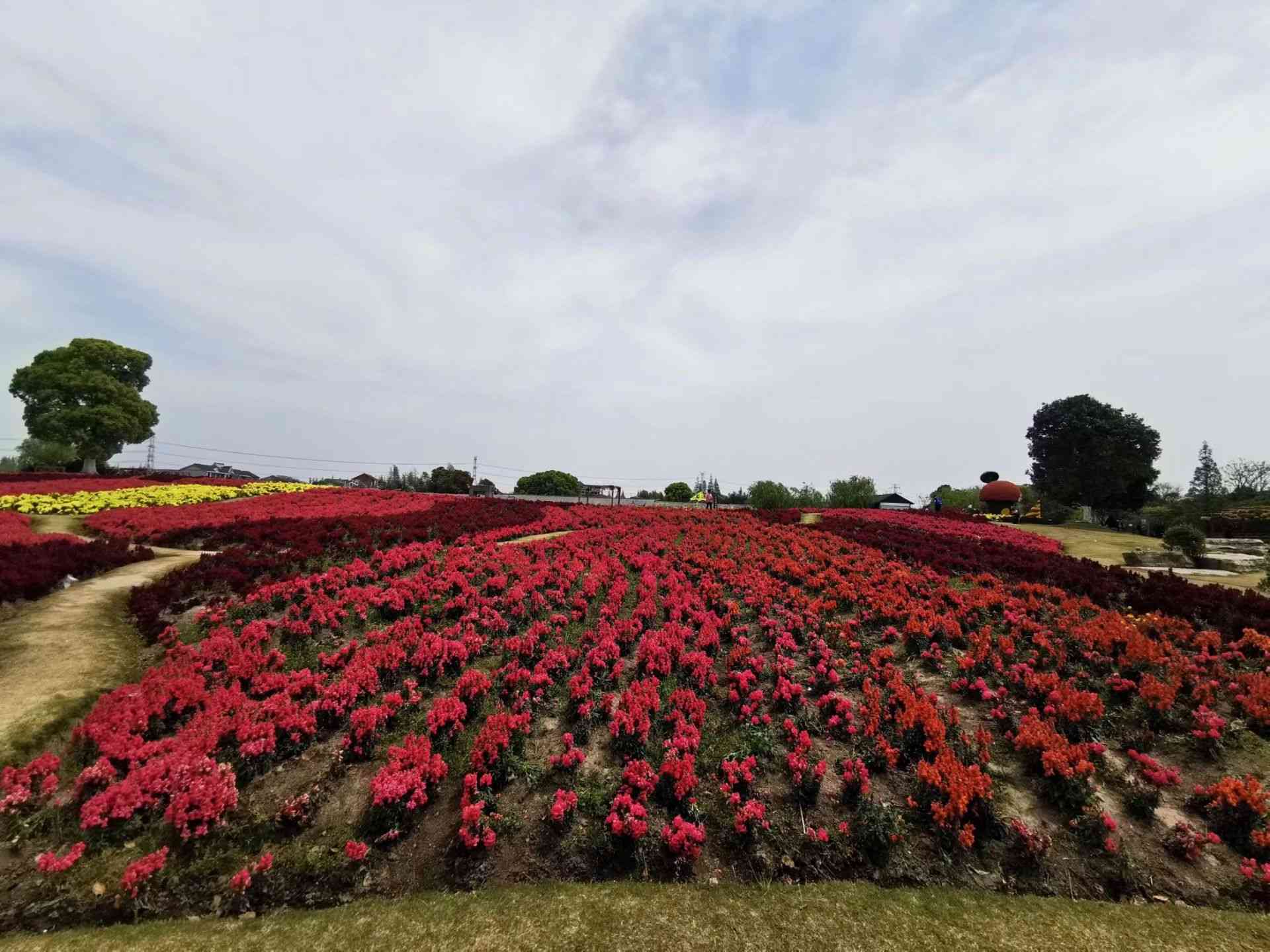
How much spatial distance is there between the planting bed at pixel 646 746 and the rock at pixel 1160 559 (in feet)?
28.1

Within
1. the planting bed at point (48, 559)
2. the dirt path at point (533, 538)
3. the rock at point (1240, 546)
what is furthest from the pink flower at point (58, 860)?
the rock at point (1240, 546)

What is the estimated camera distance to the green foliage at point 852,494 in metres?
35.9

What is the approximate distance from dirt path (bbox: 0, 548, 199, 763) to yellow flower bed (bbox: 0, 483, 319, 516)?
13206 millimetres

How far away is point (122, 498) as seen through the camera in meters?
20.9

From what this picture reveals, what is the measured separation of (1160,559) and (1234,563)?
2.02m

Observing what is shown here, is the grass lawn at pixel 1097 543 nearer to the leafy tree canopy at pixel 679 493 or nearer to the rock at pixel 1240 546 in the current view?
the rock at pixel 1240 546

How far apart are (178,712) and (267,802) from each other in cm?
214

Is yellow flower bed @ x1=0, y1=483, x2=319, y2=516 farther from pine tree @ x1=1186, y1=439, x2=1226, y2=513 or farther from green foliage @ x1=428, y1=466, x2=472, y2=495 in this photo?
pine tree @ x1=1186, y1=439, x2=1226, y2=513

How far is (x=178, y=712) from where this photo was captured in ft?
21.0

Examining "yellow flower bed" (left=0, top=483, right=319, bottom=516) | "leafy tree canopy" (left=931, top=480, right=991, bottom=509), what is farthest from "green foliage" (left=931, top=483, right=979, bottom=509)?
"yellow flower bed" (left=0, top=483, right=319, bottom=516)

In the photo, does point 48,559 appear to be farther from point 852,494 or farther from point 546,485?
point 546,485

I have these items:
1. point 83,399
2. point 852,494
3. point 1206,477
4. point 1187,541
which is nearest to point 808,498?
point 852,494

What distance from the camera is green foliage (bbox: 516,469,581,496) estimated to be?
59.3 m

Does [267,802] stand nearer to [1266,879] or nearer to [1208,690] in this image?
[1266,879]
